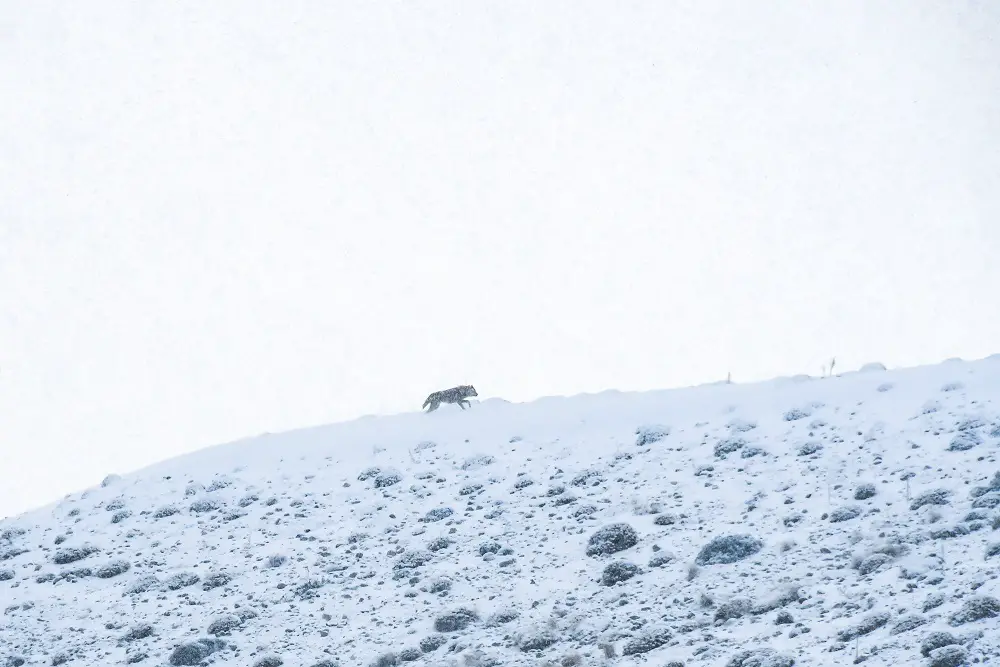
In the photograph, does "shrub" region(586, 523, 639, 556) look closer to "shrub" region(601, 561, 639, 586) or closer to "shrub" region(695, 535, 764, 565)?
"shrub" region(601, 561, 639, 586)

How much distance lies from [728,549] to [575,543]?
2.27 metres

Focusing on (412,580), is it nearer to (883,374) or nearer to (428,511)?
(428,511)

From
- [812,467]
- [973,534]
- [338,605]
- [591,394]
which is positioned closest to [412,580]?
[338,605]

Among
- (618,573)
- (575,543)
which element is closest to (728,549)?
(618,573)

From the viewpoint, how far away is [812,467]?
1451 centimetres

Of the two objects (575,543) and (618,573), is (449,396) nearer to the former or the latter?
(575,543)

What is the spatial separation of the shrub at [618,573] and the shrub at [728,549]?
71 centimetres

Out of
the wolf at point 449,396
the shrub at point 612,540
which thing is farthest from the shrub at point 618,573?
the wolf at point 449,396

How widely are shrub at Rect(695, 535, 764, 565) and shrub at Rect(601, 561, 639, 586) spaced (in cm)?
71

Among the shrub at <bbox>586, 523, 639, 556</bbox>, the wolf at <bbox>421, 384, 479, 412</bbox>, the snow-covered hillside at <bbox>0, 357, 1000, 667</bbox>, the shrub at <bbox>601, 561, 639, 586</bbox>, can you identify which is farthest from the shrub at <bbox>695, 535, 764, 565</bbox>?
the wolf at <bbox>421, 384, 479, 412</bbox>

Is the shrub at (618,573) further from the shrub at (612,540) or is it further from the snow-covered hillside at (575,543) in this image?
the shrub at (612,540)

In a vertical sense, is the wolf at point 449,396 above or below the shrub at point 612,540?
above

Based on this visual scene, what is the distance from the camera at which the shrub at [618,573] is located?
12594 mm

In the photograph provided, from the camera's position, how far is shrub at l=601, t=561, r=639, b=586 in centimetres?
1259
